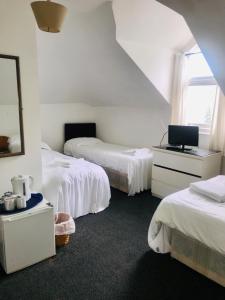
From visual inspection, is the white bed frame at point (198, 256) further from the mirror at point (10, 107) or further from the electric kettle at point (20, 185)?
the mirror at point (10, 107)

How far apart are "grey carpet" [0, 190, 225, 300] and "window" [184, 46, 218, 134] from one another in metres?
1.99

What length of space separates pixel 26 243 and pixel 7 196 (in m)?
0.44

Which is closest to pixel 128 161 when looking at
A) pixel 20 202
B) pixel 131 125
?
pixel 131 125

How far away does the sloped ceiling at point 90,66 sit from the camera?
2.89 m

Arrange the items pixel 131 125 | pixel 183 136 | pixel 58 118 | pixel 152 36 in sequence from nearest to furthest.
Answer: pixel 152 36, pixel 183 136, pixel 131 125, pixel 58 118

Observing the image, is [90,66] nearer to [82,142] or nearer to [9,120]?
[82,142]

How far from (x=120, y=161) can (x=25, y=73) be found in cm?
192

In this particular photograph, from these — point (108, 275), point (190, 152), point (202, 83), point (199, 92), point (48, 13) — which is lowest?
point (108, 275)

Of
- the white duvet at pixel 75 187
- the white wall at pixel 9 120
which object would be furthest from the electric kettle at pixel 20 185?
the white duvet at pixel 75 187

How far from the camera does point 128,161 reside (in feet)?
11.8

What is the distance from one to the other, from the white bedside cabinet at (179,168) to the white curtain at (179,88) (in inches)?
25.2

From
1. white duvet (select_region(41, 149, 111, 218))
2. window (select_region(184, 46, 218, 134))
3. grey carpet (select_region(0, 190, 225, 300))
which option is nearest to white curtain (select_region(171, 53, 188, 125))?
window (select_region(184, 46, 218, 134))

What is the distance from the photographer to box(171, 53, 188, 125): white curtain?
3648 millimetres

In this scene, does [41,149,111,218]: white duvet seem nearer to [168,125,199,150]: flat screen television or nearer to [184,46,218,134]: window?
[168,125,199,150]: flat screen television
